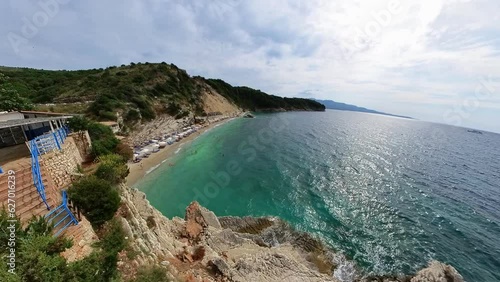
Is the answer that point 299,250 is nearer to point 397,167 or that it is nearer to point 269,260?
point 269,260

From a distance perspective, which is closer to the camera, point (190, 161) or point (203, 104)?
point (190, 161)

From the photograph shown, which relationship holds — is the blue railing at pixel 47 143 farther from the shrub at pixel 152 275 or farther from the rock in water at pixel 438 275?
the rock in water at pixel 438 275

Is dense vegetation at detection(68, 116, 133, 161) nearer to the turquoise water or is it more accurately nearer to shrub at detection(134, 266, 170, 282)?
the turquoise water

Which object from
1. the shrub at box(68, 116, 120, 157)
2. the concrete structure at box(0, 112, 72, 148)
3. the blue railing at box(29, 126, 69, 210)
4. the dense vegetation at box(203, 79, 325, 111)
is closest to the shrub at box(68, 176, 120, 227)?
the blue railing at box(29, 126, 69, 210)

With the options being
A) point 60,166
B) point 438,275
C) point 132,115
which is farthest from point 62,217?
point 132,115

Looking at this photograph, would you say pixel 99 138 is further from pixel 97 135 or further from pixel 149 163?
pixel 149 163

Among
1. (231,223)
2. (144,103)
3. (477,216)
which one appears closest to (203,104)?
(144,103)
